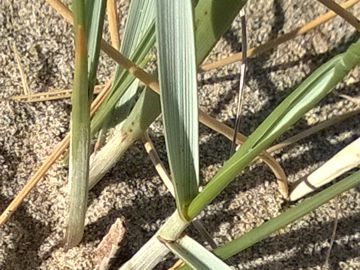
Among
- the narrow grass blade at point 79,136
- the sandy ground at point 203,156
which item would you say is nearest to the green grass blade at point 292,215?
the narrow grass blade at point 79,136

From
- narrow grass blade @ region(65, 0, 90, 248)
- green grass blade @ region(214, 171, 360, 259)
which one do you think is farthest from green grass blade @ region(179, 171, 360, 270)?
narrow grass blade @ region(65, 0, 90, 248)

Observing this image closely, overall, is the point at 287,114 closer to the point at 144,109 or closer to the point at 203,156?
the point at 144,109

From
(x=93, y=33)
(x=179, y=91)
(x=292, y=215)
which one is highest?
(x=93, y=33)

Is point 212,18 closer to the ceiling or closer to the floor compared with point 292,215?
closer to the ceiling

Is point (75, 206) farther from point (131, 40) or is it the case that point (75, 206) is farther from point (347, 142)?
point (347, 142)

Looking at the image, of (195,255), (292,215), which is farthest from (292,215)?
(195,255)

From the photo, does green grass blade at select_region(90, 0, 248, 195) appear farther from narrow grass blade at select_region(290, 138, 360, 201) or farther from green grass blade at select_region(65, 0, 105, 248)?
narrow grass blade at select_region(290, 138, 360, 201)

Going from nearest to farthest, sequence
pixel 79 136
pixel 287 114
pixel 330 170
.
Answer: pixel 287 114
pixel 79 136
pixel 330 170
